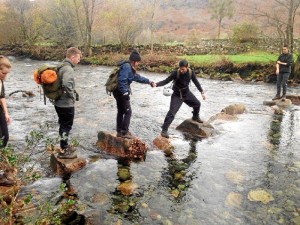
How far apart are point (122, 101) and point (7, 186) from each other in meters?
3.12

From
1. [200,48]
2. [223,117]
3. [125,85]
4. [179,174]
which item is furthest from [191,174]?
[200,48]

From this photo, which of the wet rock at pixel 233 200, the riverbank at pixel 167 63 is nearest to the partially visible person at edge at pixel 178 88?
the wet rock at pixel 233 200

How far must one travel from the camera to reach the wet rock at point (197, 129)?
9.61m

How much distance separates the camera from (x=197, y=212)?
18.0 ft

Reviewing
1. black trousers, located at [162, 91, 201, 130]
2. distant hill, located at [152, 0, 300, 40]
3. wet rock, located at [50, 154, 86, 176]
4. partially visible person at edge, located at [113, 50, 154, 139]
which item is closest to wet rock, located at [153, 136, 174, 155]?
black trousers, located at [162, 91, 201, 130]

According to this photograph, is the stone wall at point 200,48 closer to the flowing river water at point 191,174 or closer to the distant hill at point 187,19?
the flowing river water at point 191,174

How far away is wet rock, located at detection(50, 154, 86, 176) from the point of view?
22.0ft

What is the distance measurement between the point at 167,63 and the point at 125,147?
22.6 meters

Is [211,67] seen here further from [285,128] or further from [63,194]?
[63,194]

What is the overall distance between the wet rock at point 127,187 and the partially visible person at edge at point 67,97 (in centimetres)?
142

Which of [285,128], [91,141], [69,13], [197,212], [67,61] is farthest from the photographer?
[69,13]

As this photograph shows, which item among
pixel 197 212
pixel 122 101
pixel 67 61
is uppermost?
pixel 67 61

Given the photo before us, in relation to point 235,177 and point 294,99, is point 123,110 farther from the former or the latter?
point 294,99

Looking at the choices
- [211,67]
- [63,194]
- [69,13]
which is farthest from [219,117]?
[69,13]
